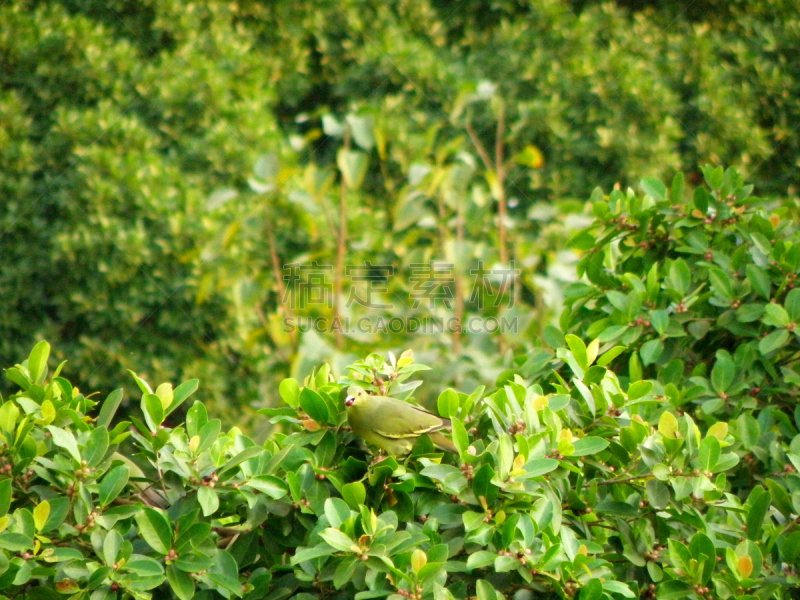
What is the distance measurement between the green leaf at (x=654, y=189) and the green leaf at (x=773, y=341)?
0.29m

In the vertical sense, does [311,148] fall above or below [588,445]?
above

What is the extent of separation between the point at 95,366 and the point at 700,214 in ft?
8.29

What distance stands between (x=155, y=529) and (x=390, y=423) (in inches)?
10.3

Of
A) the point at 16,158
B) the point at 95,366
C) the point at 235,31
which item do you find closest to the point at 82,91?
the point at 16,158

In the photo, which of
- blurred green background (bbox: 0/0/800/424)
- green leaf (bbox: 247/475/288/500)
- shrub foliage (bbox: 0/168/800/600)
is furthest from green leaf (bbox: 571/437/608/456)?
blurred green background (bbox: 0/0/800/424)

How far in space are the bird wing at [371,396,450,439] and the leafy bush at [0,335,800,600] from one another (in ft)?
0.08

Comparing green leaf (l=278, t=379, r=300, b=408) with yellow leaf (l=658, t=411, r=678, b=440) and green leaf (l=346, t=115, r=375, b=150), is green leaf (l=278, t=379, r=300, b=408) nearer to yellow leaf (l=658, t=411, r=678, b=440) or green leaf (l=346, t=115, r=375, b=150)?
yellow leaf (l=658, t=411, r=678, b=440)

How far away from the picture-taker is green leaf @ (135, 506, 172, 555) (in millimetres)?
841

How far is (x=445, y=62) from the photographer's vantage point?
3.93 m

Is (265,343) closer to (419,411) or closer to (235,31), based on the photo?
(235,31)

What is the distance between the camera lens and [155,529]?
2.78 ft

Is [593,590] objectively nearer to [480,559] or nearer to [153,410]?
[480,559]

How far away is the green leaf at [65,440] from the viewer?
863 millimetres

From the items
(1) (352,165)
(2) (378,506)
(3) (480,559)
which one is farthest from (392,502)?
(1) (352,165)
